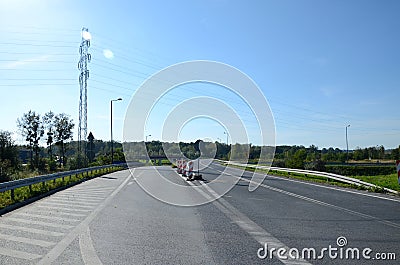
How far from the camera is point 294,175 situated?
33938mm

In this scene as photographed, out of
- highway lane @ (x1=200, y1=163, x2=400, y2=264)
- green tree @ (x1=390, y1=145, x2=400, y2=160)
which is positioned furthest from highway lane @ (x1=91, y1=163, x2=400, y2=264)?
green tree @ (x1=390, y1=145, x2=400, y2=160)

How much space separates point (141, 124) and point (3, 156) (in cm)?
3683

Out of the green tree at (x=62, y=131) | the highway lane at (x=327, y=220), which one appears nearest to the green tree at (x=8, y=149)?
the green tree at (x=62, y=131)

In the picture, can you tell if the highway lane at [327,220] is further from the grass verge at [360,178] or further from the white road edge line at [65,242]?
the grass verge at [360,178]

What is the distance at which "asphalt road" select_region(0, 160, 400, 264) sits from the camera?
6375mm

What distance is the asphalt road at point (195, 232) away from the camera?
638 cm

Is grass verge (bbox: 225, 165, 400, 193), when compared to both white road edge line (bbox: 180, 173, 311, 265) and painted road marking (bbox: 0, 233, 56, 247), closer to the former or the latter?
white road edge line (bbox: 180, 173, 311, 265)

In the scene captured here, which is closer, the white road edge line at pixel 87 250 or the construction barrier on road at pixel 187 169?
the white road edge line at pixel 87 250

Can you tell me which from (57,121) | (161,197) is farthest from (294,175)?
(57,121)

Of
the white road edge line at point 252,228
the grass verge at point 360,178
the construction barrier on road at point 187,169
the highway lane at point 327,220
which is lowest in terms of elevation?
the grass verge at point 360,178

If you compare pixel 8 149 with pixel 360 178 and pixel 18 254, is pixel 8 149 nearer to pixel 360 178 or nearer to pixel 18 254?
pixel 360 178

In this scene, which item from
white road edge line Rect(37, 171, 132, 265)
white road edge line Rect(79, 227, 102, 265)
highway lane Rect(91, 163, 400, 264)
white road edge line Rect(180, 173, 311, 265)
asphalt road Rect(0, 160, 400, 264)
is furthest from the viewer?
white road edge line Rect(180, 173, 311, 265)

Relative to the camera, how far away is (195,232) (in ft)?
27.5

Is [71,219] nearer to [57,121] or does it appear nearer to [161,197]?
[161,197]
